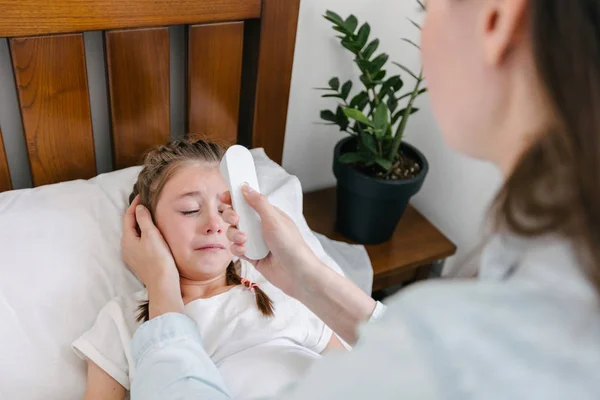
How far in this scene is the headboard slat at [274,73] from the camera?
1.17 metres

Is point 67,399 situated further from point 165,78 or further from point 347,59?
point 347,59

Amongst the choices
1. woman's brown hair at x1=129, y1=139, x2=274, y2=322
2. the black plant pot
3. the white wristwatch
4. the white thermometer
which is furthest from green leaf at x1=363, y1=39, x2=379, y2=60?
the white wristwatch

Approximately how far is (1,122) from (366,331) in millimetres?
919

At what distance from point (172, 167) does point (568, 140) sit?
0.81 metres

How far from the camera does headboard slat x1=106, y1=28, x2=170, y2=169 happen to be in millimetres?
1058

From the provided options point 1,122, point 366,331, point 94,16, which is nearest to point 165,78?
point 94,16

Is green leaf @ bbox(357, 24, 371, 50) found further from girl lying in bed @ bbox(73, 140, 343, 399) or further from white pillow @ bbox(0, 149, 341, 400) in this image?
white pillow @ bbox(0, 149, 341, 400)

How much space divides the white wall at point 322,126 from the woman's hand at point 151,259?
276 mm

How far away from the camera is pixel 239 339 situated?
0.96m

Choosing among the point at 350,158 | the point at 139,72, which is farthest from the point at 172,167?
the point at 350,158

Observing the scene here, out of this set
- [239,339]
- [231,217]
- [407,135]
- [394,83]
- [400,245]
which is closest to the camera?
[231,217]

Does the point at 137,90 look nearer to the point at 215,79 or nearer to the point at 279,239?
the point at 215,79

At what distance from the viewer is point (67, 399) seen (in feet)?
2.98

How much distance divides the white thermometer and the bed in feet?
0.95
